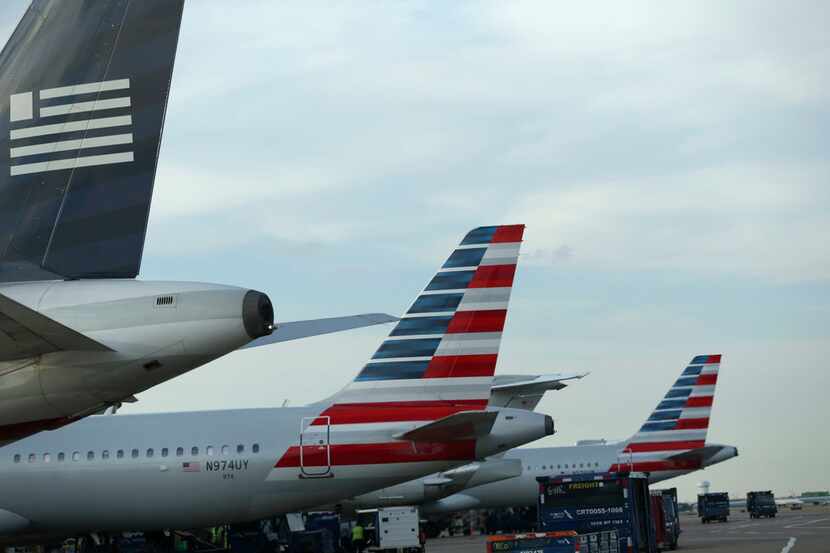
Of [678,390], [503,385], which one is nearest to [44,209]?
[503,385]

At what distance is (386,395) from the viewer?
22922 mm

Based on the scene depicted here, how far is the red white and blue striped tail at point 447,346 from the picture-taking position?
22750 millimetres

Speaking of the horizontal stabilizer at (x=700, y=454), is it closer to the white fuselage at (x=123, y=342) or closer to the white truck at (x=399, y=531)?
the white truck at (x=399, y=531)

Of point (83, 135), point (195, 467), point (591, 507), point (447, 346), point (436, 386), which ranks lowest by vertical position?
point (591, 507)

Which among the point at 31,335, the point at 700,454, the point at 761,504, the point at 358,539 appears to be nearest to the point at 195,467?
the point at 358,539

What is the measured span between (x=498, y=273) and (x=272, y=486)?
646 cm

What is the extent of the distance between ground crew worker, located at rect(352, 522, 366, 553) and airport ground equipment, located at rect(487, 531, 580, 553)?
43.7ft

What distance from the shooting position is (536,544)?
62.6 feet

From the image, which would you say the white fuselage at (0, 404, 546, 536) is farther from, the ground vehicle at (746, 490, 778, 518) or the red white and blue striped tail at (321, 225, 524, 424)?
the ground vehicle at (746, 490, 778, 518)

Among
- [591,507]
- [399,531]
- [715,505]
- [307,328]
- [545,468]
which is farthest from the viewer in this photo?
[715,505]

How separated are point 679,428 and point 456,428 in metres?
27.5

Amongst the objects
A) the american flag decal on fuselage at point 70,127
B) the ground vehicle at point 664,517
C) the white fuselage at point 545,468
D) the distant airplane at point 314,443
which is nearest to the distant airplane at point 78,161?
the american flag decal on fuselage at point 70,127

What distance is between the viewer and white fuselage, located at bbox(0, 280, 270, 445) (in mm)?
8070

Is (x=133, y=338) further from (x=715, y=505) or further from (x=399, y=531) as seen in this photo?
(x=715, y=505)
